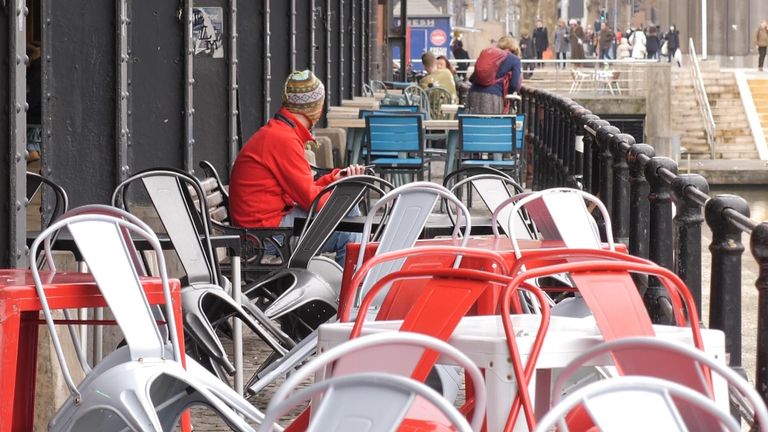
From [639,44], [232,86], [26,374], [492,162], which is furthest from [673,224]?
[639,44]

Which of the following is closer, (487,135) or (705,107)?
(487,135)

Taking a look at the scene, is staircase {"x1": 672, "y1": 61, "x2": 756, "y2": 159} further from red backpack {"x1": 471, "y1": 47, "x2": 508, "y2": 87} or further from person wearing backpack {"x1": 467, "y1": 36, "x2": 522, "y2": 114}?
red backpack {"x1": 471, "y1": 47, "x2": 508, "y2": 87}

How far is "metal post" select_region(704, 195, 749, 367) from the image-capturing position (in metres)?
4.40

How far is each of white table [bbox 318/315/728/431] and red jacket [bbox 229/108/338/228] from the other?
3468 mm

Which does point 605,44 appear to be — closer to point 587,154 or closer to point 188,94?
point 587,154

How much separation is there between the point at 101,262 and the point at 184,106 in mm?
5719

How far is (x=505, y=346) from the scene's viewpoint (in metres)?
3.15

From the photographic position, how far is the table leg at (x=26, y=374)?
3.79 m

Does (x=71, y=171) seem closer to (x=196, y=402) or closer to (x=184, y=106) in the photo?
(x=184, y=106)

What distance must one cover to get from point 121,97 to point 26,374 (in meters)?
4.23

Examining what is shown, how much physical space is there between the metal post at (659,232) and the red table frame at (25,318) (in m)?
2.34

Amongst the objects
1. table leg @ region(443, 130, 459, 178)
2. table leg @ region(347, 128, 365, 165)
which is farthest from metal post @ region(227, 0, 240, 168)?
table leg @ region(347, 128, 365, 165)

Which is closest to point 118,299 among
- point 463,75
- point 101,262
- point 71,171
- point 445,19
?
point 101,262

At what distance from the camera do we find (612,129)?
320 inches
